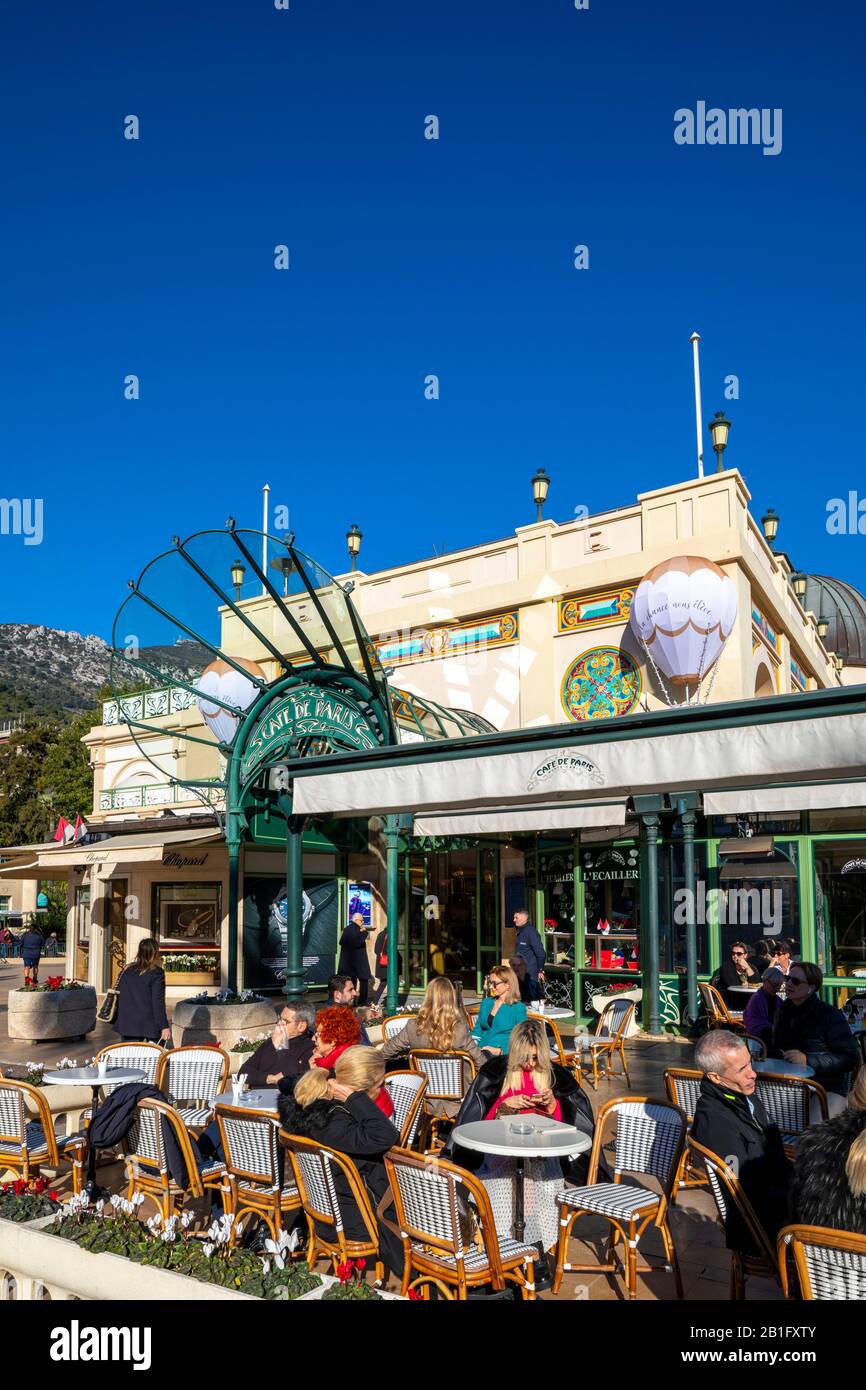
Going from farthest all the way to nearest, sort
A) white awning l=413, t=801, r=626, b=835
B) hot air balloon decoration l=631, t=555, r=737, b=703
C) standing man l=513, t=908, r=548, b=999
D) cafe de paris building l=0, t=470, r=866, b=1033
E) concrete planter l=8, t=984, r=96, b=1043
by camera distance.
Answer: hot air balloon decoration l=631, t=555, r=737, b=703
concrete planter l=8, t=984, r=96, b=1043
white awning l=413, t=801, r=626, b=835
standing man l=513, t=908, r=548, b=999
cafe de paris building l=0, t=470, r=866, b=1033

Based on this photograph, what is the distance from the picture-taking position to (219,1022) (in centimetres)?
977

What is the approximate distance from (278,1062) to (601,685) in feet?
36.4

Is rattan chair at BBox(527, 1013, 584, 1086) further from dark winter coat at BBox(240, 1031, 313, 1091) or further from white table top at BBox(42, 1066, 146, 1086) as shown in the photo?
white table top at BBox(42, 1066, 146, 1086)

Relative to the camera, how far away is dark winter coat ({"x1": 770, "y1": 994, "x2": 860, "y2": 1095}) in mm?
6246

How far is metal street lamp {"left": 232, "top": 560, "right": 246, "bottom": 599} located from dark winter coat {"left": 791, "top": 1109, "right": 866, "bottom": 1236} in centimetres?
793

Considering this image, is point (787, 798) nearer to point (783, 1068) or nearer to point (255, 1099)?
point (783, 1068)

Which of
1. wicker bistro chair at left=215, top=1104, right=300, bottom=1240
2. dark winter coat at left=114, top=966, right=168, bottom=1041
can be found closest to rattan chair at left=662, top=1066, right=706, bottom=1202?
wicker bistro chair at left=215, top=1104, right=300, bottom=1240

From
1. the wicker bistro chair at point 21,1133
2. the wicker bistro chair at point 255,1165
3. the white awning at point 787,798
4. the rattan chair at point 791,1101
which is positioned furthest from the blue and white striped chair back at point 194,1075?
the white awning at point 787,798

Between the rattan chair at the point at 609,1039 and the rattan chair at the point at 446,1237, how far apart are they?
4.52 m

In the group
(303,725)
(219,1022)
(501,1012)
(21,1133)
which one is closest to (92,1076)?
A: (21,1133)

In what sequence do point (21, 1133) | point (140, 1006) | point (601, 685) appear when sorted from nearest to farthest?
point (21, 1133) < point (140, 1006) < point (601, 685)

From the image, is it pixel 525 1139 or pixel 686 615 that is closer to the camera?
pixel 525 1139

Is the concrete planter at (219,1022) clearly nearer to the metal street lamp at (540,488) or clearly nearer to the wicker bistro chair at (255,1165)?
the wicker bistro chair at (255,1165)

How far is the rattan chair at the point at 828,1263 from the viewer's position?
2.89m
